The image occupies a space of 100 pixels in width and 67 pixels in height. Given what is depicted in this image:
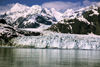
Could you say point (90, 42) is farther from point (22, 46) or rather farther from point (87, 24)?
point (87, 24)

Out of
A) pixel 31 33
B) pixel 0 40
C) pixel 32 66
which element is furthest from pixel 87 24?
pixel 32 66

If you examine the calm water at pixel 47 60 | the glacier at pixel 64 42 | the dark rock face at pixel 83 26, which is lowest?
the calm water at pixel 47 60

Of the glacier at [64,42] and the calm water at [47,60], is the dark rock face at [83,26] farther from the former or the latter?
the calm water at [47,60]

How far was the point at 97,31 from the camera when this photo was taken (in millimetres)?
127688

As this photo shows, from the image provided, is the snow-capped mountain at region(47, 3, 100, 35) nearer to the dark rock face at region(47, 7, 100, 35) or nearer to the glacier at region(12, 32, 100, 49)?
the dark rock face at region(47, 7, 100, 35)

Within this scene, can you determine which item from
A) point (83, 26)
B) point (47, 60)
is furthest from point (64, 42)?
point (83, 26)

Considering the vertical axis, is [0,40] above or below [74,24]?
below

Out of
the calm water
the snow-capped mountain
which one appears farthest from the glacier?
the snow-capped mountain

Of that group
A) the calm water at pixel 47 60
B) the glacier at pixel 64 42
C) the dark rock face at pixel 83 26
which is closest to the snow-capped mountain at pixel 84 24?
the dark rock face at pixel 83 26

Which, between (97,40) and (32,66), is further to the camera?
(97,40)

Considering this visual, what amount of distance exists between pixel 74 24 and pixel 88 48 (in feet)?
331

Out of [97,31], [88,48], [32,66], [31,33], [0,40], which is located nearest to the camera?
[32,66]

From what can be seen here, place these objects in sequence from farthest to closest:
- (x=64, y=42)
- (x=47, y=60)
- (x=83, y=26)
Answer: (x=83, y=26)
(x=64, y=42)
(x=47, y=60)

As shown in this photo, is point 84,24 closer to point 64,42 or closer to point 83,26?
point 83,26
